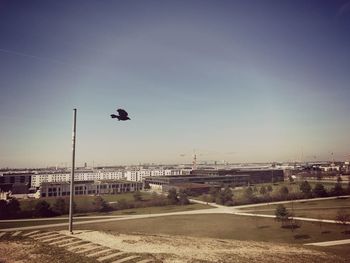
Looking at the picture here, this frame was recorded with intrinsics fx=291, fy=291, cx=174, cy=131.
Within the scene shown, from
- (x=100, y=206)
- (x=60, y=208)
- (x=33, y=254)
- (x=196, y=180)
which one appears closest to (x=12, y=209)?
(x=60, y=208)

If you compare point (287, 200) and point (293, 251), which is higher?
point (293, 251)

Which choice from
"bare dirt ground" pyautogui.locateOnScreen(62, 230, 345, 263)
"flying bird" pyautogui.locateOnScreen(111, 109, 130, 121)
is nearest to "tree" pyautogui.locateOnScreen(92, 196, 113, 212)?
"bare dirt ground" pyautogui.locateOnScreen(62, 230, 345, 263)

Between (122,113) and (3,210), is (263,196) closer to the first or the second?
(3,210)

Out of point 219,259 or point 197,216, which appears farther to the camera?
point 197,216

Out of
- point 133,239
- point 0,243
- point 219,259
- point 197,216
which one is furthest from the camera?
point 197,216

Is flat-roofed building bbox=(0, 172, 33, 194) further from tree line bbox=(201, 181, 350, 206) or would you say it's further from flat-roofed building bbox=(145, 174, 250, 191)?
tree line bbox=(201, 181, 350, 206)

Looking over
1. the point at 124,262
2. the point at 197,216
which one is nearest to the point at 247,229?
the point at 197,216

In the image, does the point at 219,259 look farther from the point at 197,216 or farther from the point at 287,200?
the point at 287,200

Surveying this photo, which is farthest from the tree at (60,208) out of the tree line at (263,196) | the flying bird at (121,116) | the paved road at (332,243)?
the flying bird at (121,116)
